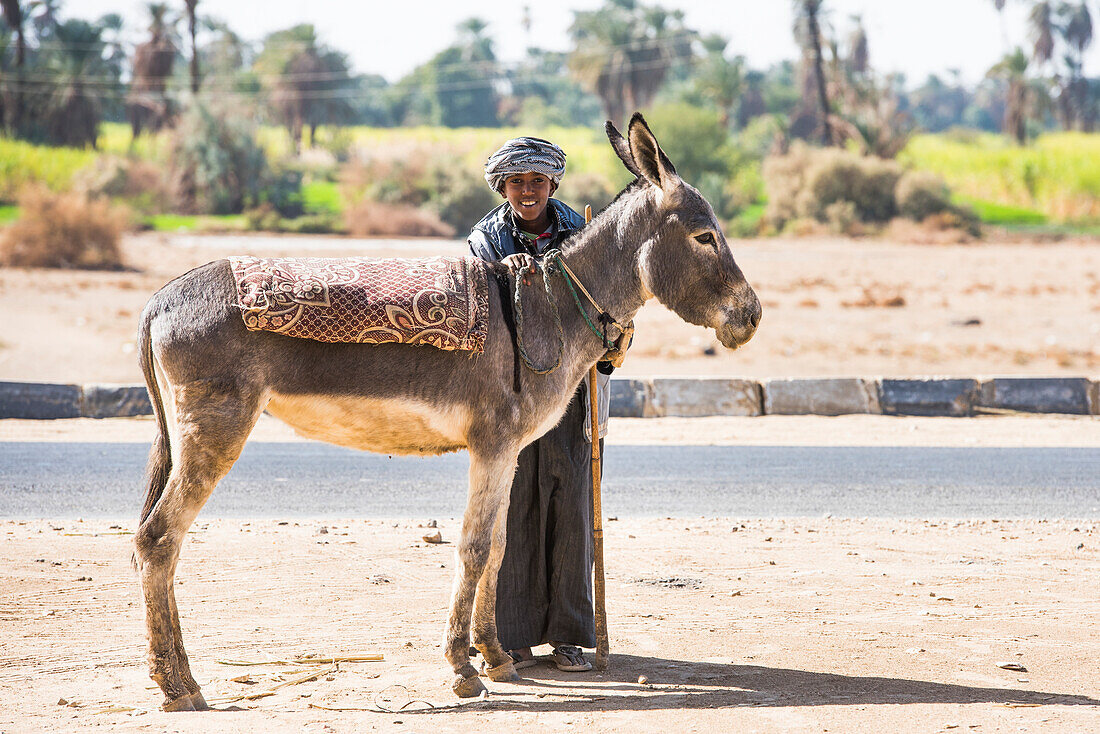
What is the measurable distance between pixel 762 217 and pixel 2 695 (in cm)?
3670

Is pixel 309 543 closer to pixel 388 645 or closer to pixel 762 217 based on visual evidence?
pixel 388 645

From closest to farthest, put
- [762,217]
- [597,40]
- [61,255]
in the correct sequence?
[61,255]
[762,217]
[597,40]

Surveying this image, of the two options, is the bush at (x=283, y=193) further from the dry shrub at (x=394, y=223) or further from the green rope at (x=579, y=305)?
the green rope at (x=579, y=305)

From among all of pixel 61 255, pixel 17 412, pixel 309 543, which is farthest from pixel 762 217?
pixel 309 543

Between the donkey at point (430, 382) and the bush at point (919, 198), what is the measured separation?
117ft

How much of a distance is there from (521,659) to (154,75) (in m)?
64.7

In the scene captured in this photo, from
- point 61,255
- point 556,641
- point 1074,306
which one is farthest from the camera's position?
point 61,255

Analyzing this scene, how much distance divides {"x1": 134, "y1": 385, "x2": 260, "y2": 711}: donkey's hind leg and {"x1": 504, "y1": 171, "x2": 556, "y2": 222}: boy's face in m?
1.54

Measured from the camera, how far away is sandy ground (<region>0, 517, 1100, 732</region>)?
14.2 ft

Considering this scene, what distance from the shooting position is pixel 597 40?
69688 mm

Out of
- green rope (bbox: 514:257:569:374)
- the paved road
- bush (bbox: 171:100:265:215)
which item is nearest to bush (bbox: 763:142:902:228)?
bush (bbox: 171:100:265:215)

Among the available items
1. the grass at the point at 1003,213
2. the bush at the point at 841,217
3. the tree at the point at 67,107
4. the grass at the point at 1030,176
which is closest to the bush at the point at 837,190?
the bush at the point at 841,217

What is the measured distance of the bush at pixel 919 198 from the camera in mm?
38094

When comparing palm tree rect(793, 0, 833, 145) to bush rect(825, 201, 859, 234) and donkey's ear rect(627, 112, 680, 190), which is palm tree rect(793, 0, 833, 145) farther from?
donkey's ear rect(627, 112, 680, 190)
